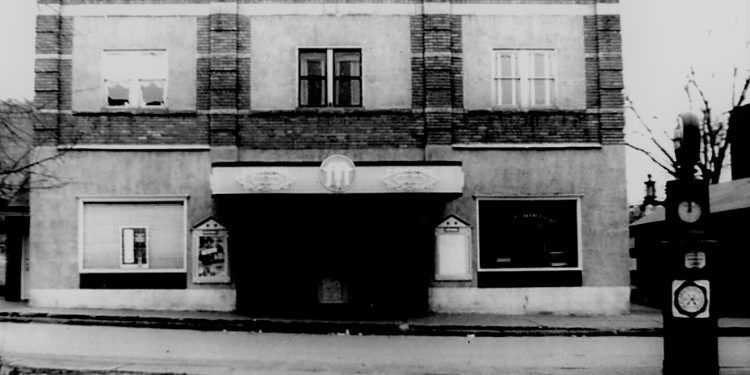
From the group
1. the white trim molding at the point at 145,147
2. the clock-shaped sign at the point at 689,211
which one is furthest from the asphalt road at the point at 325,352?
the white trim molding at the point at 145,147

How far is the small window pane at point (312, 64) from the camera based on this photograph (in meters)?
19.3

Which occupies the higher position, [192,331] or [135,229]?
[135,229]

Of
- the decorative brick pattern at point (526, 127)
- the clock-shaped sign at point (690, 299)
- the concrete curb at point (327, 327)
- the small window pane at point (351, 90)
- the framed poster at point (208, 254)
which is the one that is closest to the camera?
the clock-shaped sign at point (690, 299)

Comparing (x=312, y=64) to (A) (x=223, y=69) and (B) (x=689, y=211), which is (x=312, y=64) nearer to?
(A) (x=223, y=69)

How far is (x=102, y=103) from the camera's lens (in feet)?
63.1

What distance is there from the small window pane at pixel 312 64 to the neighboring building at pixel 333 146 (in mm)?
39

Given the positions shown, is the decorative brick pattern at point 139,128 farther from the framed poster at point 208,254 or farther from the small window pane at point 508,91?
the small window pane at point 508,91

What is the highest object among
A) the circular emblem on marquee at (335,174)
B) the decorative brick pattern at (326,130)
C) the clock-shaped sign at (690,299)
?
the decorative brick pattern at (326,130)

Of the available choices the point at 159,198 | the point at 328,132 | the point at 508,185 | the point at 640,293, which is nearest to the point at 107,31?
the point at 159,198

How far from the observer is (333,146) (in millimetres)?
19141

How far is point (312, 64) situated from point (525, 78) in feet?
17.2

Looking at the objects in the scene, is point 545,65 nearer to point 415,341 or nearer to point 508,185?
point 508,185

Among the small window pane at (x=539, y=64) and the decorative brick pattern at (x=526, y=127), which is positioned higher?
the small window pane at (x=539, y=64)

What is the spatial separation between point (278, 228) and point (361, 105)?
3.59m
